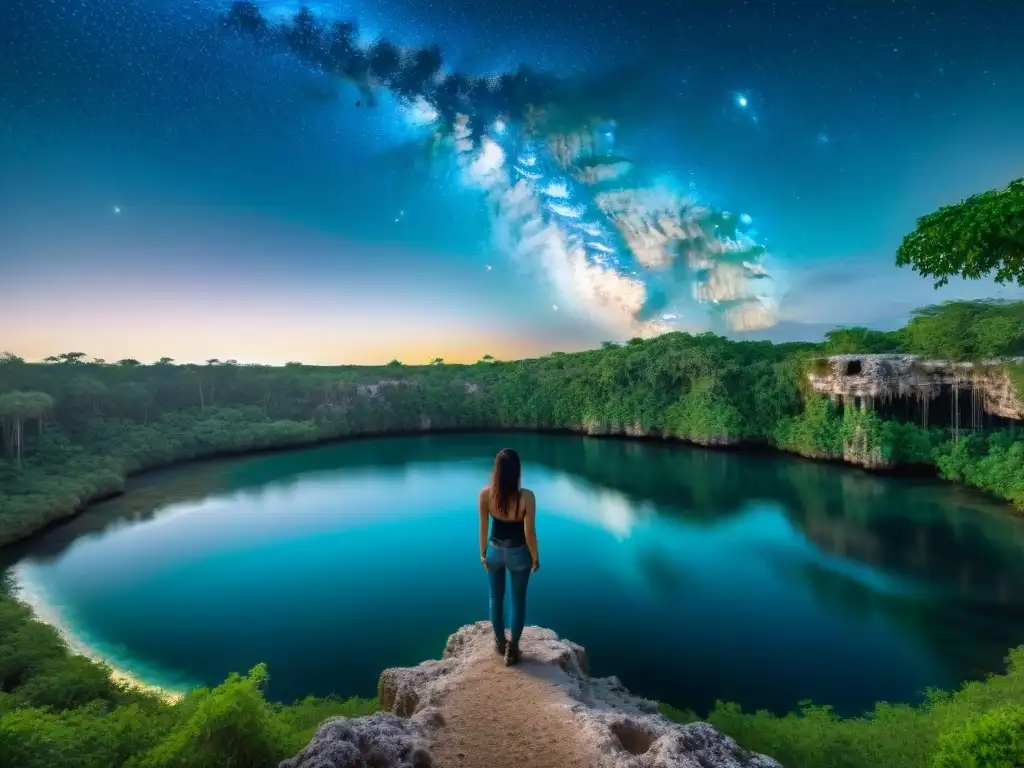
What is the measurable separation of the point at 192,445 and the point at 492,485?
33007 millimetres

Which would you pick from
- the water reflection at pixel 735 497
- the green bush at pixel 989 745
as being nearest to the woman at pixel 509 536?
the green bush at pixel 989 745

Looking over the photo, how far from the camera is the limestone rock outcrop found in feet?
12.0

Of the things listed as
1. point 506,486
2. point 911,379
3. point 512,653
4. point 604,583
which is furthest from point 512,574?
point 911,379

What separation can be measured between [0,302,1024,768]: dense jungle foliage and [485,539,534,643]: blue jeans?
200 centimetres

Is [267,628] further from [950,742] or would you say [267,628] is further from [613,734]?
[950,742]

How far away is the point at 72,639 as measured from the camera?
10336mm

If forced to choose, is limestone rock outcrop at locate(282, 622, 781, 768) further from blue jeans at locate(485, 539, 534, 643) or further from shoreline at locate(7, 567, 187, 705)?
shoreline at locate(7, 567, 187, 705)

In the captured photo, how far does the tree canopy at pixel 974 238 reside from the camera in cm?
487

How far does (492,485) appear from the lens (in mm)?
4980

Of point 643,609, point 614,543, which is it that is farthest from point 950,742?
point 614,543

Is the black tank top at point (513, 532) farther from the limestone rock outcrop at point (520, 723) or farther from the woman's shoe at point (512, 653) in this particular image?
the limestone rock outcrop at point (520, 723)

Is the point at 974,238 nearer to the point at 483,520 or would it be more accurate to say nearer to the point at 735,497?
the point at 483,520

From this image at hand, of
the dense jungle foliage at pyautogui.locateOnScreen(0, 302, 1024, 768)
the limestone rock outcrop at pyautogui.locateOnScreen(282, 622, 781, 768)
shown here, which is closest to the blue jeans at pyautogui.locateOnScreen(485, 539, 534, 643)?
the limestone rock outcrop at pyautogui.locateOnScreen(282, 622, 781, 768)

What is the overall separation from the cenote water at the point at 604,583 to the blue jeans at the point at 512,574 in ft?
14.7
